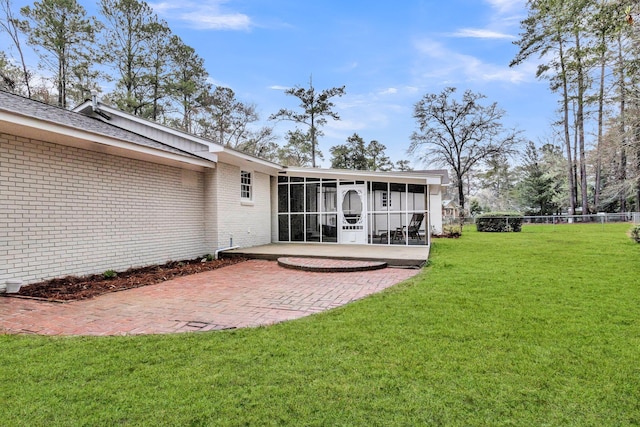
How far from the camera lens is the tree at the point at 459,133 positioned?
1136 inches

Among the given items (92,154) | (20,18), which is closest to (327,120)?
(20,18)

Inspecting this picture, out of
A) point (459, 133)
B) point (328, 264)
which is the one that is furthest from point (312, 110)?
point (328, 264)

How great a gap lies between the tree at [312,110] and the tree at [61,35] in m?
13.8

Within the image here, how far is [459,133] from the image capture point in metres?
29.8

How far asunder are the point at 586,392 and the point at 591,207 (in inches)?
1445

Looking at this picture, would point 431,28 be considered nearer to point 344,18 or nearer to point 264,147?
point 344,18

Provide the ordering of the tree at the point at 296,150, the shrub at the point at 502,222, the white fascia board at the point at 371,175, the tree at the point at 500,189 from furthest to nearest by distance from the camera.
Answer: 1. the tree at the point at 500,189
2. the tree at the point at 296,150
3. the shrub at the point at 502,222
4. the white fascia board at the point at 371,175

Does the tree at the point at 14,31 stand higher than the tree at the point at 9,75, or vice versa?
the tree at the point at 14,31

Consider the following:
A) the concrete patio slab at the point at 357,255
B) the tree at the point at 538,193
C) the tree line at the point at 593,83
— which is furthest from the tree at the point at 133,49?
the tree at the point at 538,193

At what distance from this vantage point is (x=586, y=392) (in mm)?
2365

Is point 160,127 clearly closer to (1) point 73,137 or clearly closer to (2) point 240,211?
(2) point 240,211

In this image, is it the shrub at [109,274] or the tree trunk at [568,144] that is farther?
the tree trunk at [568,144]

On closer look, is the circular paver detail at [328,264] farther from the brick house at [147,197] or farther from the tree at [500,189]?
the tree at [500,189]

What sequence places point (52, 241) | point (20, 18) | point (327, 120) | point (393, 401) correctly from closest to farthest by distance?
1. point (393, 401)
2. point (52, 241)
3. point (20, 18)
4. point (327, 120)
